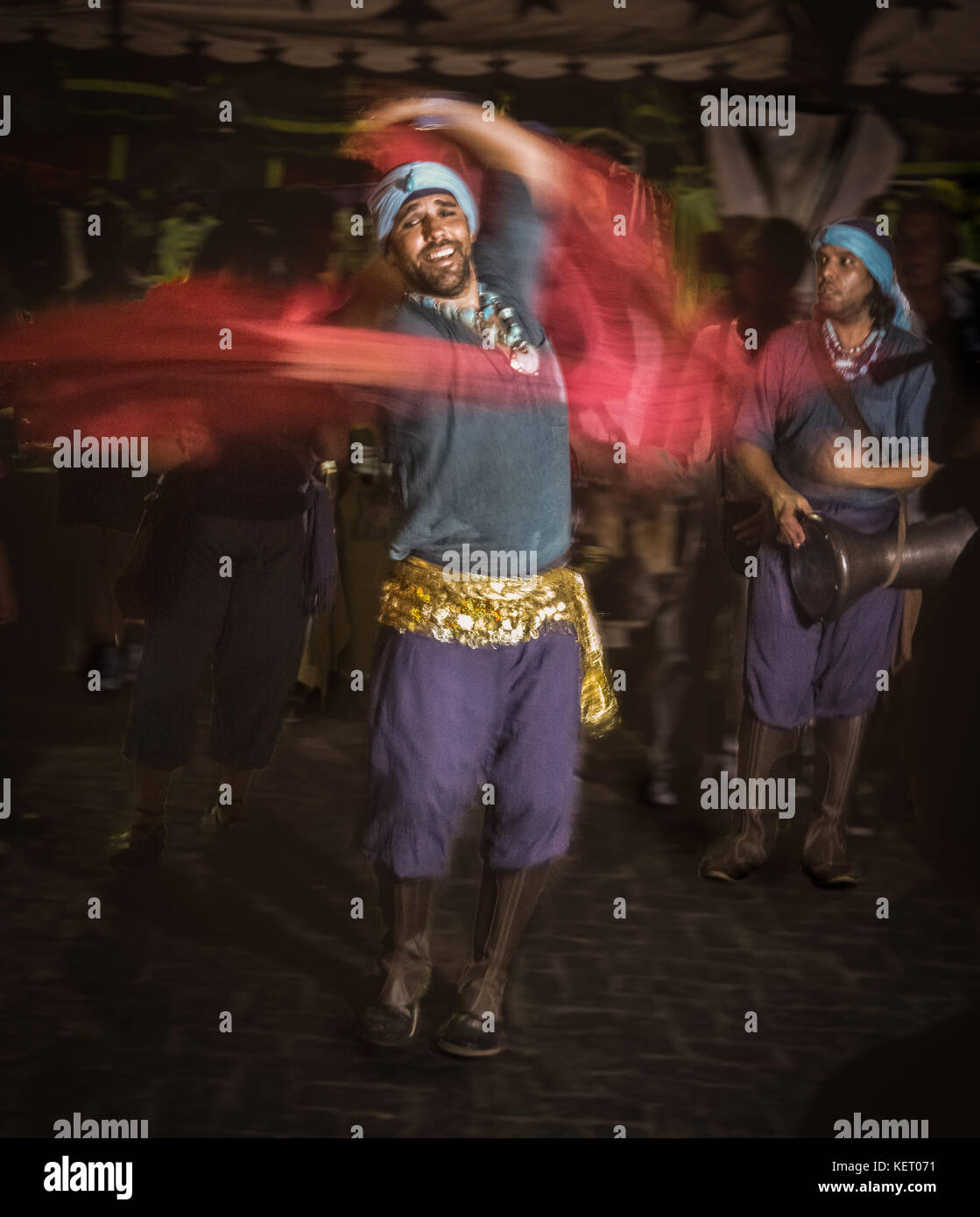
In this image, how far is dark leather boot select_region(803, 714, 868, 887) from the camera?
4.43m

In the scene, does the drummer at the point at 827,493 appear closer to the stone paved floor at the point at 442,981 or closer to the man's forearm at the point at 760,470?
the man's forearm at the point at 760,470

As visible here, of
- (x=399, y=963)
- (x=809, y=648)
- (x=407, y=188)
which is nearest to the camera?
(x=407, y=188)

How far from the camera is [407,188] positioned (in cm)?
314

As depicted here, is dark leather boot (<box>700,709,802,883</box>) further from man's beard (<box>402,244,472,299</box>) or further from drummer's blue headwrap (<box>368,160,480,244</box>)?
drummer's blue headwrap (<box>368,160,480,244</box>)

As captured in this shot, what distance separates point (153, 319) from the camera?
3.73m

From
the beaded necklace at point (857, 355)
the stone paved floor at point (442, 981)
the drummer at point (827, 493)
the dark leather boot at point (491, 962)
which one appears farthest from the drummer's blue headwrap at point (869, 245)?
the dark leather boot at point (491, 962)

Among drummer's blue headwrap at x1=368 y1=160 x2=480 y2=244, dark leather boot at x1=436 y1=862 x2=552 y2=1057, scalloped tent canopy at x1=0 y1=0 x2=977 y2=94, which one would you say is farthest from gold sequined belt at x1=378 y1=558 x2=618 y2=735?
scalloped tent canopy at x1=0 y1=0 x2=977 y2=94

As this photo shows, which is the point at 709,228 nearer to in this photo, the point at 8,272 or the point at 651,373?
the point at 651,373

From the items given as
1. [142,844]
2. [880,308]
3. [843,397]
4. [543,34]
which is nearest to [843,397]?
[843,397]

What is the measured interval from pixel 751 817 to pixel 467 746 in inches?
58.7

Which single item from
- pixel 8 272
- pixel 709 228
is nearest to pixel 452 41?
pixel 709 228

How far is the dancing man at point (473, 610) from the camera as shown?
126 inches

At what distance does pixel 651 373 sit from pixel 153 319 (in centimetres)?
131

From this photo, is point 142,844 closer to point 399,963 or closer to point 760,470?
point 399,963
